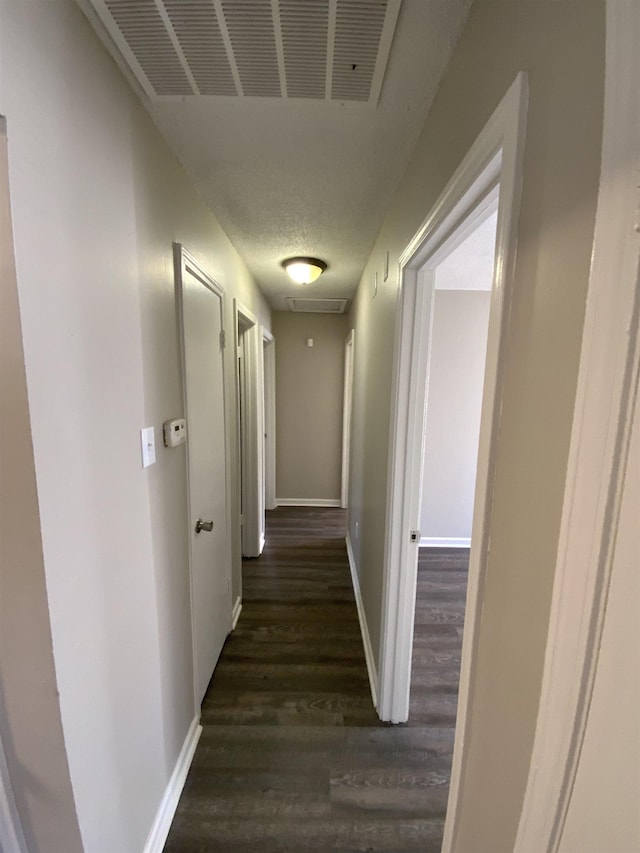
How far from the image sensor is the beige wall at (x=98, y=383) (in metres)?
0.66

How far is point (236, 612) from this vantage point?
7.47ft

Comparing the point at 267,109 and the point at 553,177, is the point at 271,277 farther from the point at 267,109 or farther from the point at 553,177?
the point at 553,177

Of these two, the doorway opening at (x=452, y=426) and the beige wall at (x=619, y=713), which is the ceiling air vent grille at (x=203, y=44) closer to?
the beige wall at (x=619, y=713)

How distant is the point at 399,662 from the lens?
152cm

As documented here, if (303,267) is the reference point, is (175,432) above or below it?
below

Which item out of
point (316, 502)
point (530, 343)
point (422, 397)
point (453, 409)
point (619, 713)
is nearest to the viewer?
point (619, 713)

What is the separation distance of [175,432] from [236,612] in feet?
5.25

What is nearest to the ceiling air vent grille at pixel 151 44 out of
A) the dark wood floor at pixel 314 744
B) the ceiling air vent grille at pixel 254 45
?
the ceiling air vent grille at pixel 254 45

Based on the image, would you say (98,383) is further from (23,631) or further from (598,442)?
(598,442)

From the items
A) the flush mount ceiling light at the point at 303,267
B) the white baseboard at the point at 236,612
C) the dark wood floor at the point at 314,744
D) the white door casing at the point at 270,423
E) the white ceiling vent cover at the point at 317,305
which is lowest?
the dark wood floor at the point at 314,744

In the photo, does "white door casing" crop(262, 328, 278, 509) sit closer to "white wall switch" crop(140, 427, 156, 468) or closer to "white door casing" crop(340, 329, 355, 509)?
"white door casing" crop(340, 329, 355, 509)

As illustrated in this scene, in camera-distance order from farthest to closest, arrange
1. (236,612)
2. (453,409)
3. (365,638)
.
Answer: (453,409) → (236,612) → (365,638)

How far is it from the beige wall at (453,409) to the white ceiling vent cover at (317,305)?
100cm

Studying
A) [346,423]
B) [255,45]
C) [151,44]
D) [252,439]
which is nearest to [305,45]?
[255,45]
